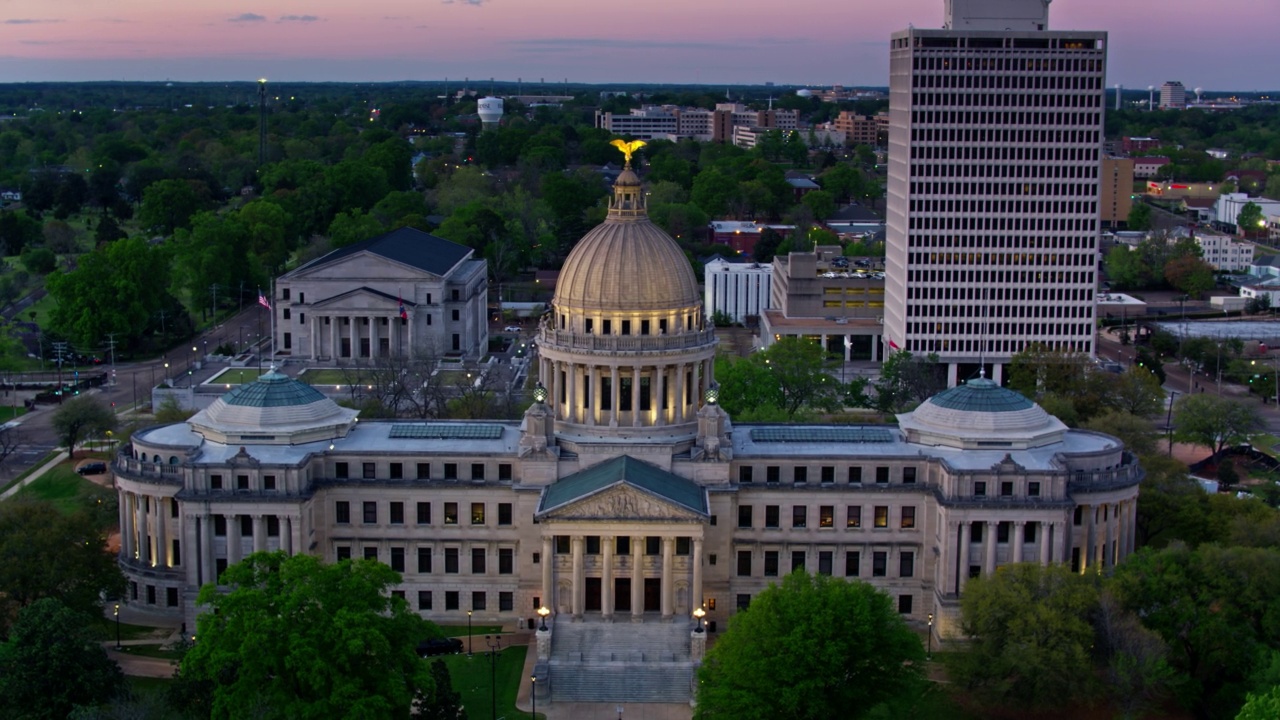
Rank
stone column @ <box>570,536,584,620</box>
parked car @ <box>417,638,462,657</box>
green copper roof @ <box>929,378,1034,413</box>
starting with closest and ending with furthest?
parked car @ <box>417,638,462,657</box>
stone column @ <box>570,536,584,620</box>
green copper roof @ <box>929,378,1034,413</box>

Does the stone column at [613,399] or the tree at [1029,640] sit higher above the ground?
the stone column at [613,399]

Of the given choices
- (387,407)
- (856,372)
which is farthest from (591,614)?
(856,372)

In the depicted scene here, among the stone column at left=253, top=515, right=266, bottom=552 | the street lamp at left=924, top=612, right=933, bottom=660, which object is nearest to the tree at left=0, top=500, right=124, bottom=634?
the stone column at left=253, top=515, right=266, bottom=552

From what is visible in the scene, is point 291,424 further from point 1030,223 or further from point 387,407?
point 1030,223

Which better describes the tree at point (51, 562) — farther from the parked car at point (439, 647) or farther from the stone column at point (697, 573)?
the stone column at point (697, 573)

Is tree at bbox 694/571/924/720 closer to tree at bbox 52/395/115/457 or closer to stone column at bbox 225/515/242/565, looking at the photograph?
stone column at bbox 225/515/242/565

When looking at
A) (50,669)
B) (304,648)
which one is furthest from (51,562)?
(304,648)

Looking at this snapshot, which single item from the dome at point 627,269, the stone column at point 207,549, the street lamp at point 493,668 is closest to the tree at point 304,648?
the street lamp at point 493,668
